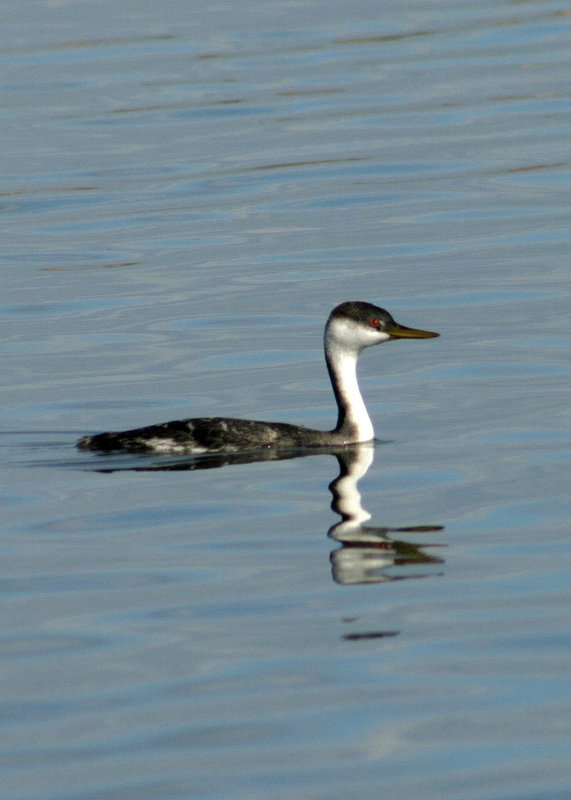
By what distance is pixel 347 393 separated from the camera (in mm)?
12969

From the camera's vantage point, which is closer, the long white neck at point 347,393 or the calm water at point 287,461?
the calm water at point 287,461

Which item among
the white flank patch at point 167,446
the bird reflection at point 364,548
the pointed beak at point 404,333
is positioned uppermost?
the pointed beak at point 404,333

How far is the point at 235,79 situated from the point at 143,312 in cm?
1720

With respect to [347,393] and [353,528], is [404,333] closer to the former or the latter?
[347,393]

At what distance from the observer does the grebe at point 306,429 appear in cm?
1227

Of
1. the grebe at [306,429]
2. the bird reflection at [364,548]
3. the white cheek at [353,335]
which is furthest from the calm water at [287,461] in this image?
the white cheek at [353,335]

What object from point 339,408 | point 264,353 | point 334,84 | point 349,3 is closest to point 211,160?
point 334,84

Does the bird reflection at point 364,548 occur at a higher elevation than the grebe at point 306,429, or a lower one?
lower

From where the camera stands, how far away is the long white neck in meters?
12.7

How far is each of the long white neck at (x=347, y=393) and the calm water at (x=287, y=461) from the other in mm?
235

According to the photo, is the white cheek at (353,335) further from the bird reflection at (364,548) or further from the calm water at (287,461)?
the bird reflection at (364,548)

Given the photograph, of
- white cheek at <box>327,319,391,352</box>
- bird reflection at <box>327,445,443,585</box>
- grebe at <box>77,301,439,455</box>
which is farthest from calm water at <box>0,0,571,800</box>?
white cheek at <box>327,319,391,352</box>

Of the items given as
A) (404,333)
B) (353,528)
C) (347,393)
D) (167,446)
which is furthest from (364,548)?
(404,333)

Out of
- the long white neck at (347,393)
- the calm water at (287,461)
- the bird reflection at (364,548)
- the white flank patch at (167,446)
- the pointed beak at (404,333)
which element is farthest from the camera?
the pointed beak at (404,333)
